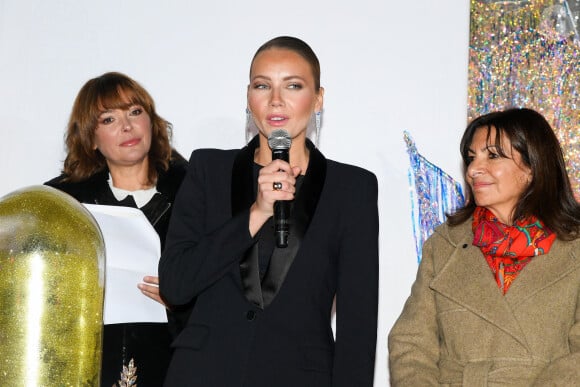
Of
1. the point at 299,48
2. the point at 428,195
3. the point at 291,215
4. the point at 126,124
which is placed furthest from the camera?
the point at 428,195

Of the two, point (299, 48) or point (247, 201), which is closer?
point (247, 201)

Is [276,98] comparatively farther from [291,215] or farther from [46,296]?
[46,296]

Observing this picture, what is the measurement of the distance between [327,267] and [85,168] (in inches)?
58.9

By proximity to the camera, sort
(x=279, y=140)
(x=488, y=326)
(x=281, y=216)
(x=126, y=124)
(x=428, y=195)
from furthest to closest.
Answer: (x=428, y=195) < (x=126, y=124) < (x=488, y=326) < (x=279, y=140) < (x=281, y=216)

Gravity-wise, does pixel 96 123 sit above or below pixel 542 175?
above

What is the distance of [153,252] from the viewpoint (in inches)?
137

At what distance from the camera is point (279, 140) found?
2.52 metres

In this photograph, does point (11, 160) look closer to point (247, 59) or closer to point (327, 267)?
point (247, 59)

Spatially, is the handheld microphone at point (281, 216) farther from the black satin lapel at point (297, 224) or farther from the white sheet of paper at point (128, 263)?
the white sheet of paper at point (128, 263)

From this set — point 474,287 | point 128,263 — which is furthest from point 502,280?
point 128,263

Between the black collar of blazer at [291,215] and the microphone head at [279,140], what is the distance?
18 centimetres

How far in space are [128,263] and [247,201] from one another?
3.00 feet

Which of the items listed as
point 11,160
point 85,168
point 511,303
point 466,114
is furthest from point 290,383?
point 11,160

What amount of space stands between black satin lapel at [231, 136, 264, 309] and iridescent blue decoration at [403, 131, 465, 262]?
4.56 ft
